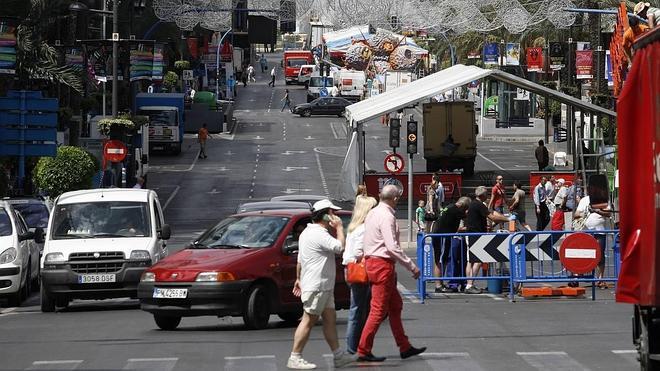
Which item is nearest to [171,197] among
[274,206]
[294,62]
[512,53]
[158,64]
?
[158,64]

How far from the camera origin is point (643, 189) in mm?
10461

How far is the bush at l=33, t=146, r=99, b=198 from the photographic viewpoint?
40.8 metres

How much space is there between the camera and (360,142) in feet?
157

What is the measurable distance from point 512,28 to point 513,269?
35.5 meters

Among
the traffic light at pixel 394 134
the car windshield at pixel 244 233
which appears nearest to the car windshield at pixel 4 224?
the car windshield at pixel 244 233

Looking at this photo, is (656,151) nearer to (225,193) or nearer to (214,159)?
(225,193)

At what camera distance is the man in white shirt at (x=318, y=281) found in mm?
13578

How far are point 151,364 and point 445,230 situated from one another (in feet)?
31.6

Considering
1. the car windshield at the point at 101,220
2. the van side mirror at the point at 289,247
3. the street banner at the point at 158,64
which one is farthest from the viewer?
the street banner at the point at 158,64

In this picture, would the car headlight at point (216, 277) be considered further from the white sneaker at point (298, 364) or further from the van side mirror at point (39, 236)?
the van side mirror at point (39, 236)

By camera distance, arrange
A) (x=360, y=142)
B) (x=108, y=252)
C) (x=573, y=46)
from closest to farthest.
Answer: (x=108, y=252) < (x=360, y=142) < (x=573, y=46)

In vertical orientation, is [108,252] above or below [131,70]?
below

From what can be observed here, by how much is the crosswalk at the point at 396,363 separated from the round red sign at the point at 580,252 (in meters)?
6.89

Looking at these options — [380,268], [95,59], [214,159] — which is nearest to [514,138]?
[214,159]
